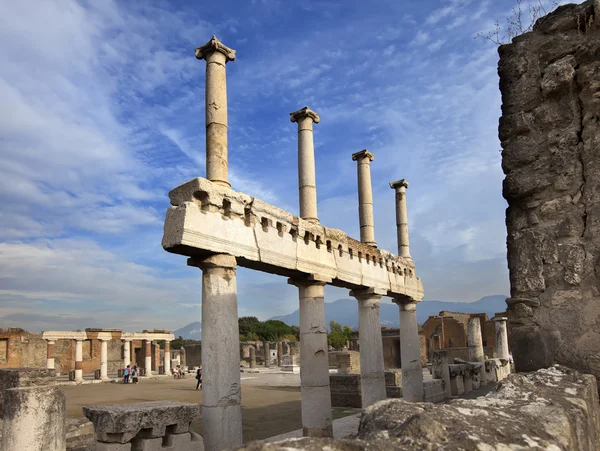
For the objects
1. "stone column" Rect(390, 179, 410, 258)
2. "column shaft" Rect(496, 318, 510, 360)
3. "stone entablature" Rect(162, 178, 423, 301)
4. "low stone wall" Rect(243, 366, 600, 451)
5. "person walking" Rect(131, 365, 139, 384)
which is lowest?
"person walking" Rect(131, 365, 139, 384)

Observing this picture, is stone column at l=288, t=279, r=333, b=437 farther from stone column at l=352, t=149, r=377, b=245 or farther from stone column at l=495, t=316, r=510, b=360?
stone column at l=495, t=316, r=510, b=360

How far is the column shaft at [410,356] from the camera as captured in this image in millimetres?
14445

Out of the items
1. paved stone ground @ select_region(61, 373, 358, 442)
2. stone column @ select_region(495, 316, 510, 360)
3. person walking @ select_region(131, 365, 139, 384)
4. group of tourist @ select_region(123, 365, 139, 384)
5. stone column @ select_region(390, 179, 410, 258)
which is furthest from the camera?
person walking @ select_region(131, 365, 139, 384)

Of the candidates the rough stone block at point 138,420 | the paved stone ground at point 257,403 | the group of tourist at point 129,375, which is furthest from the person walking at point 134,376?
the rough stone block at point 138,420

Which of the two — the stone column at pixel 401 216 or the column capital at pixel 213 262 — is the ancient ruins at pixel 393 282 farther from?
the stone column at pixel 401 216

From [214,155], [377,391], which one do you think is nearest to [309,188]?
[214,155]

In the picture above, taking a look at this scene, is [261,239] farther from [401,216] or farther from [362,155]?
[401,216]

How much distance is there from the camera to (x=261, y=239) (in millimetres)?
8602

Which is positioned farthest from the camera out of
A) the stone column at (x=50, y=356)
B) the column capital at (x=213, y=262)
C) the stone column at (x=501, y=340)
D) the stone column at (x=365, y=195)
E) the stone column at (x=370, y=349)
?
the stone column at (x=50, y=356)

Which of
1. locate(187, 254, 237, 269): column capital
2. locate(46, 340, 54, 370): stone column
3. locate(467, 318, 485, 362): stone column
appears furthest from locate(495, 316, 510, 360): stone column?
locate(46, 340, 54, 370): stone column

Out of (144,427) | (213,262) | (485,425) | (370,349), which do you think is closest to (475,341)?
(370,349)

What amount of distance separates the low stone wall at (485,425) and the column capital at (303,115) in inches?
338

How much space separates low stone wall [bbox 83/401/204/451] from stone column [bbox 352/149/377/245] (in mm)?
7465

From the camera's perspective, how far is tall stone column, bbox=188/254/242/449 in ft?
23.7
